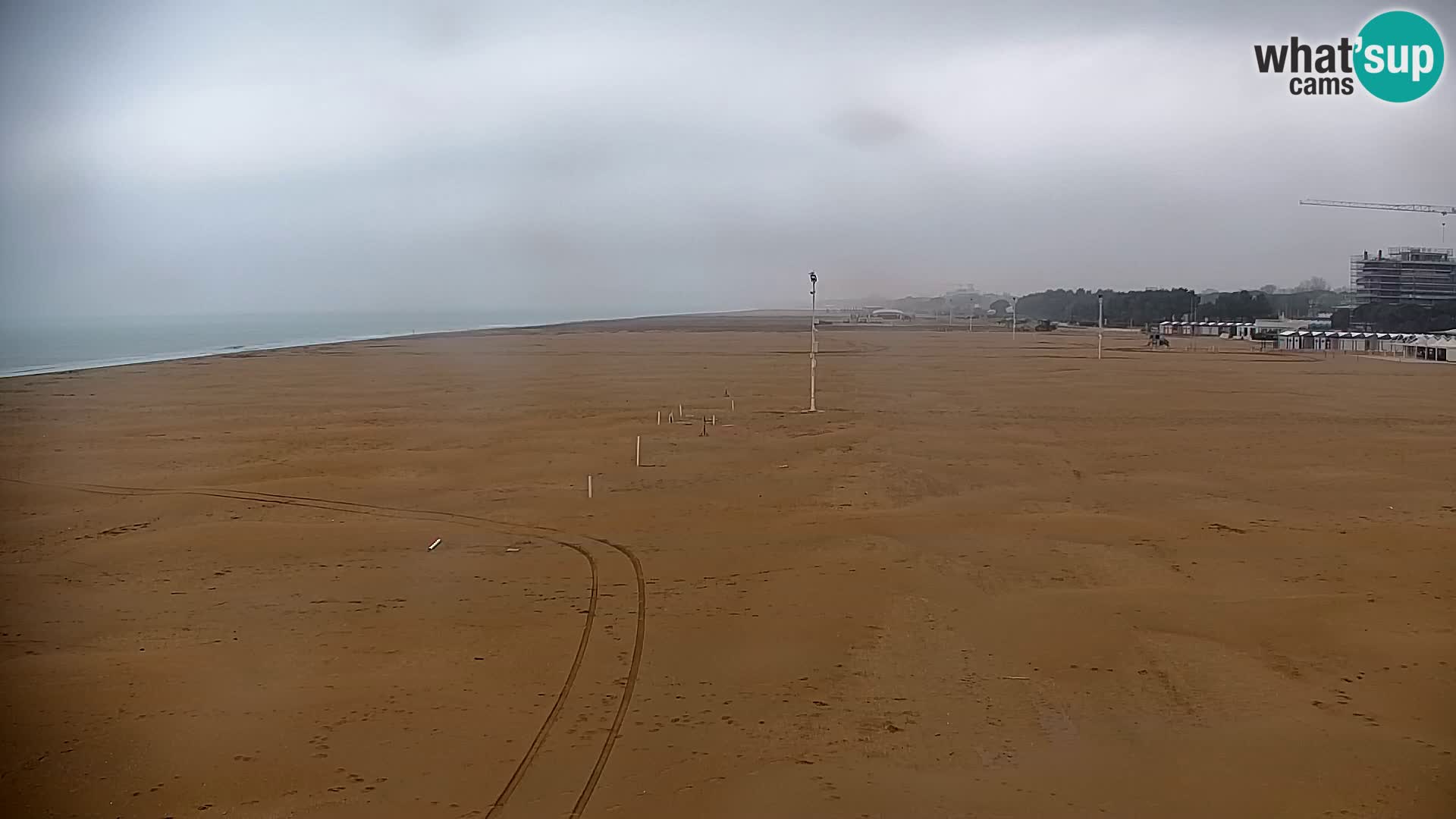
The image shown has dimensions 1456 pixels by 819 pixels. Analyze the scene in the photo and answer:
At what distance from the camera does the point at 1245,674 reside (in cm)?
682

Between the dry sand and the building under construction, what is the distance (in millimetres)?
15295

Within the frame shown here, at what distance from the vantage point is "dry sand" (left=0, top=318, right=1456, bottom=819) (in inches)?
208

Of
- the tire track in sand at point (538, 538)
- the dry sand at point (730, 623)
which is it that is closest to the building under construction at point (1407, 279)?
the dry sand at point (730, 623)

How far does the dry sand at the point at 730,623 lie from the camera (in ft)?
17.3

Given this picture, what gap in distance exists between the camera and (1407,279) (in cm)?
3762

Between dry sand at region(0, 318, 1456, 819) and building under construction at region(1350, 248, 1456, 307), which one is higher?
building under construction at region(1350, 248, 1456, 307)

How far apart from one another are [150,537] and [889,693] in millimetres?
8498

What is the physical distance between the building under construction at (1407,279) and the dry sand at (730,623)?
1530 cm

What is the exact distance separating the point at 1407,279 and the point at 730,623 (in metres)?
39.7

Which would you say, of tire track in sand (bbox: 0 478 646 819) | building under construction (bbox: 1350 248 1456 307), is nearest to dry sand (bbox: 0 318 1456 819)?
tire track in sand (bbox: 0 478 646 819)

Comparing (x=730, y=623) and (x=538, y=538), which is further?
(x=538, y=538)

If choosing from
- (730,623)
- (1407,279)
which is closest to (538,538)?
(730,623)

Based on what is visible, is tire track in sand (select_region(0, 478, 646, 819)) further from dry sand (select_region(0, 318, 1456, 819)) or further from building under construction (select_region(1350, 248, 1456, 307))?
building under construction (select_region(1350, 248, 1456, 307))

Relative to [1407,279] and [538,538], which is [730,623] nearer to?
[538,538]
